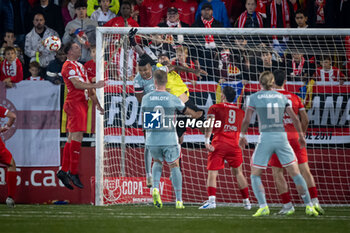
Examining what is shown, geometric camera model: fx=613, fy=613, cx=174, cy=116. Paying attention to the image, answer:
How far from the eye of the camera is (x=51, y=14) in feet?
42.3

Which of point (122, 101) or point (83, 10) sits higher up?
point (83, 10)

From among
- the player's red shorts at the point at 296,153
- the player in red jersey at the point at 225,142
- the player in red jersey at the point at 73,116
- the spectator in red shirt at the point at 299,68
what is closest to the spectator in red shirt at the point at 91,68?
the player in red jersey at the point at 73,116

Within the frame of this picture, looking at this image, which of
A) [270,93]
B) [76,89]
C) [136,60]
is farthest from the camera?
[136,60]

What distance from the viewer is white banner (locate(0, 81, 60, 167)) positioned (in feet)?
34.2

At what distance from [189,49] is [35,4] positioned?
406 centimetres

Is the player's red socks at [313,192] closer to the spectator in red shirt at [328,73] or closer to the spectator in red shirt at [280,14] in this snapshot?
the spectator in red shirt at [328,73]

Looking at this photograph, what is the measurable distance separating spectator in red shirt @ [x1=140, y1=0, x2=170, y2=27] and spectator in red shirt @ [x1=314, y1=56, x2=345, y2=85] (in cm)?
367

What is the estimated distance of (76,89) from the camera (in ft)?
32.9

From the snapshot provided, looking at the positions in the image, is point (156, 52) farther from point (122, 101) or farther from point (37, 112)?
point (37, 112)

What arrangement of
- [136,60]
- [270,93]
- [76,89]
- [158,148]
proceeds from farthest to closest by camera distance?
1. [136,60]
2. [76,89]
3. [158,148]
4. [270,93]

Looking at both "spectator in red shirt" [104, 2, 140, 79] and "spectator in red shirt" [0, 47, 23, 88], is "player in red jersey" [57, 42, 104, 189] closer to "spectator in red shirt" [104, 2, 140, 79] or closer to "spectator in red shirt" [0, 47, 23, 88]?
"spectator in red shirt" [104, 2, 140, 79]

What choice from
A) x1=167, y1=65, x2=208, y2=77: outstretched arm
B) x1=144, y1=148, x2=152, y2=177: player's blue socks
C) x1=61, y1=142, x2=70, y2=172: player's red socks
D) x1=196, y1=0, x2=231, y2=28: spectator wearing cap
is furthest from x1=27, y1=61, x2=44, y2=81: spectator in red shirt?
x1=196, y1=0, x2=231, y2=28: spectator wearing cap

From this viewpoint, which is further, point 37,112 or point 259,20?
point 259,20

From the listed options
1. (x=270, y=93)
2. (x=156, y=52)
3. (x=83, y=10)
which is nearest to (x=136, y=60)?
(x=156, y=52)
